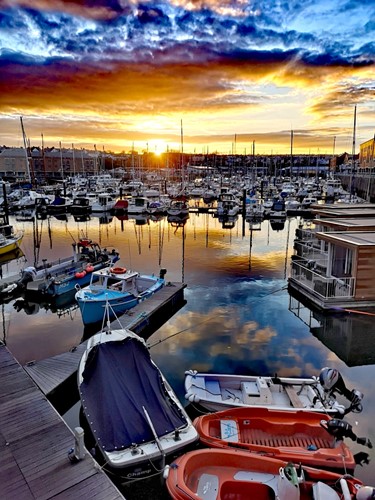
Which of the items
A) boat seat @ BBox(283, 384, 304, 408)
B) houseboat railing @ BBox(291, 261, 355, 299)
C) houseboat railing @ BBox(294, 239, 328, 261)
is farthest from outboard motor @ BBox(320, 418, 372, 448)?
houseboat railing @ BBox(294, 239, 328, 261)

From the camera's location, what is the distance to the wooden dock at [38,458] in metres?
6.96

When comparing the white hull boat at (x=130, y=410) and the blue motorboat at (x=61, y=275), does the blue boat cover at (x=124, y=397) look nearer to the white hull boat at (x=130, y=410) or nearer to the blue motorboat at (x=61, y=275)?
the white hull boat at (x=130, y=410)

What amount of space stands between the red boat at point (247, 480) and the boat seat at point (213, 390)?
2.90m

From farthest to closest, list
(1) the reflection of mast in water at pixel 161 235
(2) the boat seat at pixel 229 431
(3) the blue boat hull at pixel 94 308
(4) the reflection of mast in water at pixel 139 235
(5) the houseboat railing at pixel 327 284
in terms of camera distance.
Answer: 1. (4) the reflection of mast in water at pixel 139 235
2. (1) the reflection of mast in water at pixel 161 235
3. (5) the houseboat railing at pixel 327 284
4. (3) the blue boat hull at pixel 94 308
5. (2) the boat seat at pixel 229 431

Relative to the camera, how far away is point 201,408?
37.1ft

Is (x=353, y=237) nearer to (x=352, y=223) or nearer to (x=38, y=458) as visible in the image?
(x=352, y=223)

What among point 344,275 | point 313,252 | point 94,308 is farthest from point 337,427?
point 313,252

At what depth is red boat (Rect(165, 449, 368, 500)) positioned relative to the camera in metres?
7.07

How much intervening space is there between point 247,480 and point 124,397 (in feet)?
11.2

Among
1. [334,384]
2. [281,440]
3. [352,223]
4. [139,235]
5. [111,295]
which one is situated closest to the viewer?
[281,440]

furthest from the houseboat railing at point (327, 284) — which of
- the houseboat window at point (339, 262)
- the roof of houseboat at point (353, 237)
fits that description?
the roof of houseboat at point (353, 237)

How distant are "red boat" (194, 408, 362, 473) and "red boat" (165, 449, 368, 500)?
742 mm

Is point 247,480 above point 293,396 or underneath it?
above

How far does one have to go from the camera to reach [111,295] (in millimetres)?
18672
